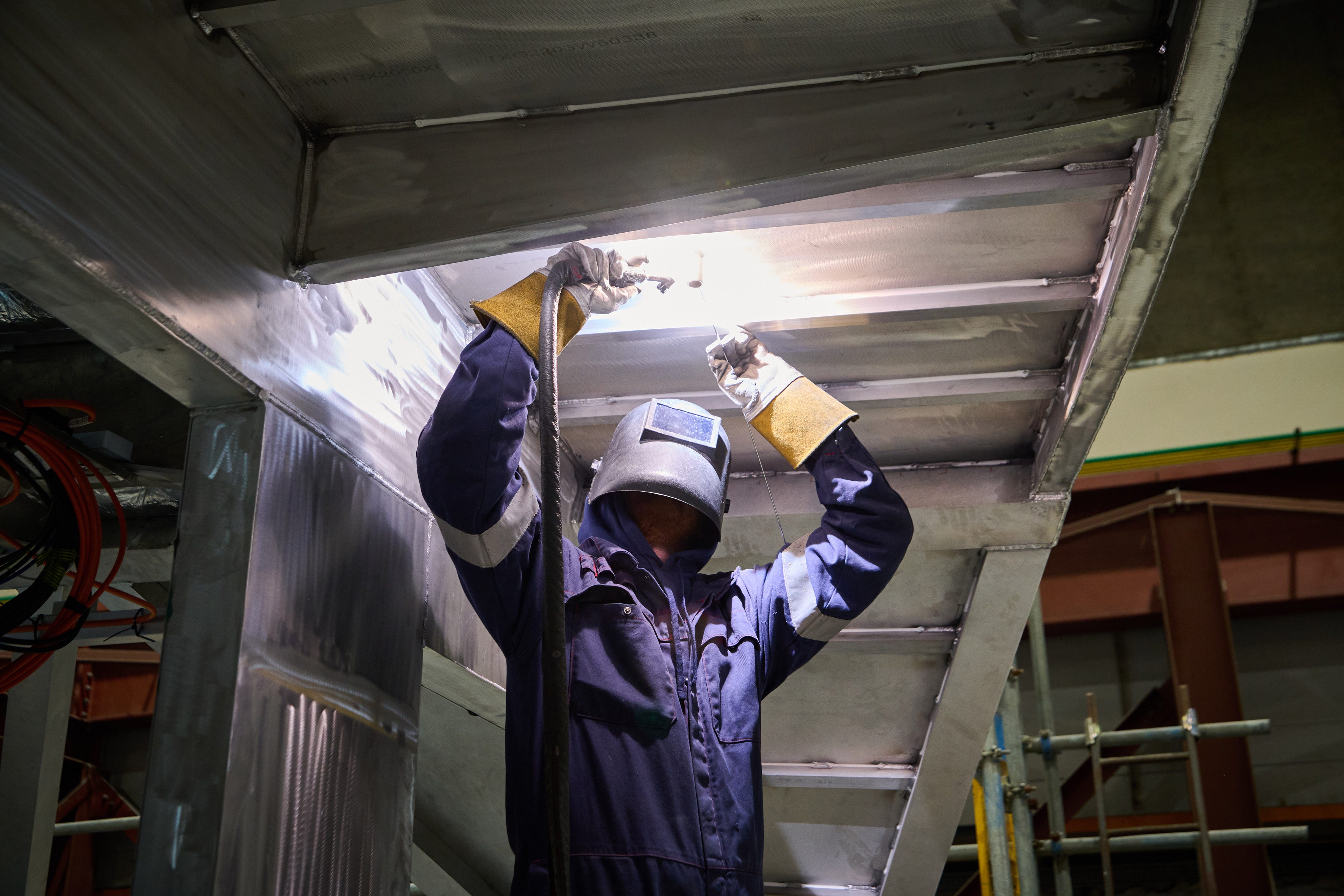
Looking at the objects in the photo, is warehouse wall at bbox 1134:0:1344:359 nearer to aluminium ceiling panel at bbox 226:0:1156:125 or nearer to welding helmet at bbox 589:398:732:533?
welding helmet at bbox 589:398:732:533

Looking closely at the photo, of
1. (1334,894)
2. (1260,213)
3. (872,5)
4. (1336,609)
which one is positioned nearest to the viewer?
(872,5)

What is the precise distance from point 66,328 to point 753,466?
5.75ft

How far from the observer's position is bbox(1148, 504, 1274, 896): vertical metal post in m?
6.05

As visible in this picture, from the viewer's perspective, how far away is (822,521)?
2.53 m

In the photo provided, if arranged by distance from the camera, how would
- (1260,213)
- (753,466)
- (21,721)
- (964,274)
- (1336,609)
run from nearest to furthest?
(964,274), (753,466), (21,721), (1336,609), (1260,213)

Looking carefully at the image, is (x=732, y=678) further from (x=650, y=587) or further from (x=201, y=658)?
(x=201, y=658)

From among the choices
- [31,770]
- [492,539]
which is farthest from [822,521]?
[31,770]

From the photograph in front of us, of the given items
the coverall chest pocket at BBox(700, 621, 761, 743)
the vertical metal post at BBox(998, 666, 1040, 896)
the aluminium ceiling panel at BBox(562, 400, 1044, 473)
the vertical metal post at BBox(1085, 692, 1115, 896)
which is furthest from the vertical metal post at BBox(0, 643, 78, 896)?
the vertical metal post at BBox(1085, 692, 1115, 896)

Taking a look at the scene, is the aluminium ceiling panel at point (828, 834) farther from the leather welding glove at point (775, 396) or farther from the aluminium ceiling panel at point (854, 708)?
the leather welding glove at point (775, 396)

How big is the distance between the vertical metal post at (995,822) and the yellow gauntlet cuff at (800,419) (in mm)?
2843

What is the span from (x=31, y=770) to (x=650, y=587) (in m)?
2.29

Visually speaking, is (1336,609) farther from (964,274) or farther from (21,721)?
(21,721)

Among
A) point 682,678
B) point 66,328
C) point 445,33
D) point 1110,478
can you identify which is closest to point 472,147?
point 445,33

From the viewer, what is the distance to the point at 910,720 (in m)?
3.52
